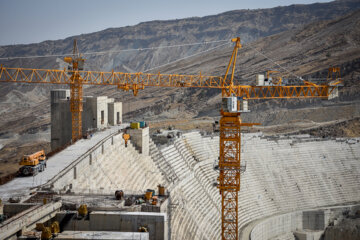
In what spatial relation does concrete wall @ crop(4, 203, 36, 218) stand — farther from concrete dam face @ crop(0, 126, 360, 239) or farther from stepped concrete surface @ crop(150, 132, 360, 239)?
stepped concrete surface @ crop(150, 132, 360, 239)

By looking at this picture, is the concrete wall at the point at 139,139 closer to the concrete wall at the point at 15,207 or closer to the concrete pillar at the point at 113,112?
the concrete pillar at the point at 113,112

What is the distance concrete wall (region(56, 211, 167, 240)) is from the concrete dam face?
0.04m

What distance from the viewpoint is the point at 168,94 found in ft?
409

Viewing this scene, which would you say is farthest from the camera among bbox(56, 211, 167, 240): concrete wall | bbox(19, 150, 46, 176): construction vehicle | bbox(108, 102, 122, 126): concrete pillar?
bbox(108, 102, 122, 126): concrete pillar

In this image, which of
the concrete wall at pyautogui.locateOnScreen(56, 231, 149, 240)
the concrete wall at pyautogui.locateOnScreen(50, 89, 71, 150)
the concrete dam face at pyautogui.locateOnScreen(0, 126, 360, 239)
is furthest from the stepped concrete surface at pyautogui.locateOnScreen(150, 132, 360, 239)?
the concrete wall at pyautogui.locateOnScreen(56, 231, 149, 240)

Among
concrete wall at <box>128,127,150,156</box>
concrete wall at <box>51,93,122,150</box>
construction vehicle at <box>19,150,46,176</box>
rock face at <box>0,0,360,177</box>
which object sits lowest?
construction vehicle at <box>19,150,46,176</box>

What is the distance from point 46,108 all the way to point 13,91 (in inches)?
965

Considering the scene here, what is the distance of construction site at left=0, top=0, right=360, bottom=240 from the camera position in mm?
22922

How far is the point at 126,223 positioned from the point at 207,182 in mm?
30012

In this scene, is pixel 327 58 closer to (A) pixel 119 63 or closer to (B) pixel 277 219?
(B) pixel 277 219

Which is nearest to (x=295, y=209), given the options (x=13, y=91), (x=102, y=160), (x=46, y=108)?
(x=102, y=160)

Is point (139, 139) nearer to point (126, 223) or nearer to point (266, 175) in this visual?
point (266, 175)

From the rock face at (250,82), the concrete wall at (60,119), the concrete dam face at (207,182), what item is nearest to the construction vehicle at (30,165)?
the concrete dam face at (207,182)

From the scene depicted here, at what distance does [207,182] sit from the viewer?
51719mm
